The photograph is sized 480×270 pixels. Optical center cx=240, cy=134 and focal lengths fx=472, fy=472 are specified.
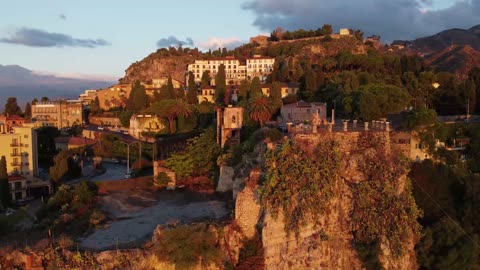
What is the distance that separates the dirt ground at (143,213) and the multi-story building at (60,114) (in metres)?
45.5

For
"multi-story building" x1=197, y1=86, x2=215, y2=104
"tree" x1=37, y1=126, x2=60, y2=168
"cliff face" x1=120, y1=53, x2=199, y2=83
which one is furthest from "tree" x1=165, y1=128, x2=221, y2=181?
"cliff face" x1=120, y1=53, x2=199, y2=83

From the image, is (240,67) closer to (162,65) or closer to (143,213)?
(162,65)

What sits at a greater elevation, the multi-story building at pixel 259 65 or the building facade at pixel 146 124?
the multi-story building at pixel 259 65

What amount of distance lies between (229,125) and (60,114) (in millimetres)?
47640

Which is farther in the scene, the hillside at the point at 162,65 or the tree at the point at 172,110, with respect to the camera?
the hillside at the point at 162,65

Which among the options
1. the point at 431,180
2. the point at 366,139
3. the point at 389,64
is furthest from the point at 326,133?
the point at 389,64

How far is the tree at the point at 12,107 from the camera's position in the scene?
2916 inches

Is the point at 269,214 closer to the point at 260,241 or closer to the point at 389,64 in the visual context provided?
the point at 260,241

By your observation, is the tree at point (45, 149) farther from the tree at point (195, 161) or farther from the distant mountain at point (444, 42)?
the distant mountain at point (444, 42)

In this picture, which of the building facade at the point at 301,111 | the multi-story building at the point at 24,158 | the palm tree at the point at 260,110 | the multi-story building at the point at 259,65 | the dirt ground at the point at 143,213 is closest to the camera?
the dirt ground at the point at 143,213

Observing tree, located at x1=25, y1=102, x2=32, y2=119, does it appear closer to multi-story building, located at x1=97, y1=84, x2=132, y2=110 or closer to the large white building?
multi-story building, located at x1=97, y1=84, x2=132, y2=110

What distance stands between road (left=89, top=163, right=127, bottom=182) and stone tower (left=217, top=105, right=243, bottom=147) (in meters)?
11.2

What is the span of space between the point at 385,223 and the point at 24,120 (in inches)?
2387

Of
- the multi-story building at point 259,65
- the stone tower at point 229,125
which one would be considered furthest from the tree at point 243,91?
the multi-story building at point 259,65
